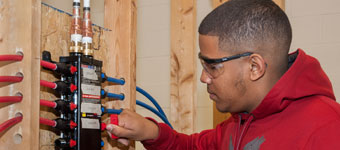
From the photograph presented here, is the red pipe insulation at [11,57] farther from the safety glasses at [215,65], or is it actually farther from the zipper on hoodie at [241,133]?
the zipper on hoodie at [241,133]

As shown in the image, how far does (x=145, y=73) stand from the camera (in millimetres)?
3031

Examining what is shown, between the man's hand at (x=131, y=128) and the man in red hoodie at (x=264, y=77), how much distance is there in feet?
0.98

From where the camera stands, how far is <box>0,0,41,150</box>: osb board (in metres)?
1.07

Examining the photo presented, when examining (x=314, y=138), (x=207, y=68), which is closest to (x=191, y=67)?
(x=207, y=68)

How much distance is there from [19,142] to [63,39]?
1.37 ft

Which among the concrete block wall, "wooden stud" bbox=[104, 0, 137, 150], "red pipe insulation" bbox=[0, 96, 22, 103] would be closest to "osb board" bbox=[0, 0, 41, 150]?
"red pipe insulation" bbox=[0, 96, 22, 103]

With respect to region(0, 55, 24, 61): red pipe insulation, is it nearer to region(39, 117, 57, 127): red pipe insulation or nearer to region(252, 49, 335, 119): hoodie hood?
region(39, 117, 57, 127): red pipe insulation

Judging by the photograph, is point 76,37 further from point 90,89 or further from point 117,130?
point 117,130

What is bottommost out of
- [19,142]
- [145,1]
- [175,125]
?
[175,125]

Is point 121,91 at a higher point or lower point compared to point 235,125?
higher

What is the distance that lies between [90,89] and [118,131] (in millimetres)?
178

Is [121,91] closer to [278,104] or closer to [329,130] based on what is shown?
[278,104]

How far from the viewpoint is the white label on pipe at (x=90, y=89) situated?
131 cm

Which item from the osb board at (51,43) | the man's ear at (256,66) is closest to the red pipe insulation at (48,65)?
the osb board at (51,43)
